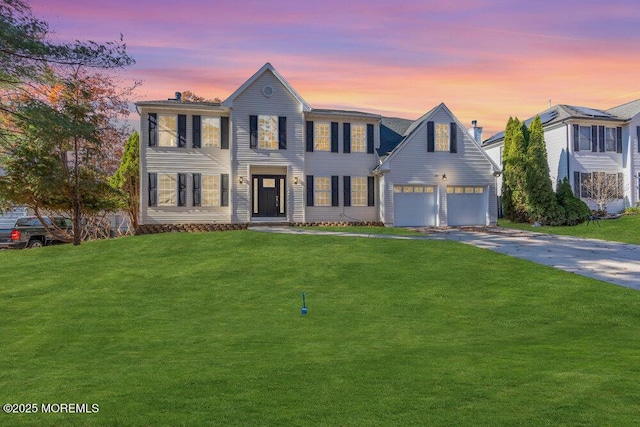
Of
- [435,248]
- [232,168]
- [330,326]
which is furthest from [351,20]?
[330,326]

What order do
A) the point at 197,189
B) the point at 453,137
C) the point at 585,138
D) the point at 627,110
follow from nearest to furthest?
the point at 197,189 < the point at 453,137 < the point at 585,138 < the point at 627,110

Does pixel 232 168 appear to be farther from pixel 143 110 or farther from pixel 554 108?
pixel 554 108

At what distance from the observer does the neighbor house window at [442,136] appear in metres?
27.4

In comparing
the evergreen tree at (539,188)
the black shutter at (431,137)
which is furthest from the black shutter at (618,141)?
the black shutter at (431,137)

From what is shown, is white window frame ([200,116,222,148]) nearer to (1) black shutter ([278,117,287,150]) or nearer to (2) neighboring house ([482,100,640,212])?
(1) black shutter ([278,117,287,150])

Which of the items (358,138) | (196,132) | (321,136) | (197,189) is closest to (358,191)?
(358,138)

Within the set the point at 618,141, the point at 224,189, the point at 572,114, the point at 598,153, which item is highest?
the point at 572,114

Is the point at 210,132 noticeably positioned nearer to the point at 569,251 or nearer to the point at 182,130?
the point at 182,130

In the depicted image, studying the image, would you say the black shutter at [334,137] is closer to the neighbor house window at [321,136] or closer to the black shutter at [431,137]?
the neighbor house window at [321,136]

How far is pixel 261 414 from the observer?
4.48m

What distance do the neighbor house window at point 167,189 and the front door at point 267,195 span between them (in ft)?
14.3

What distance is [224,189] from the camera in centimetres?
2528

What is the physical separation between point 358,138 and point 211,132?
28.0 ft

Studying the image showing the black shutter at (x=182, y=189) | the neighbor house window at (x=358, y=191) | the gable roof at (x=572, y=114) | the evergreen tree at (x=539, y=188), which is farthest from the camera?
the gable roof at (x=572, y=114)
